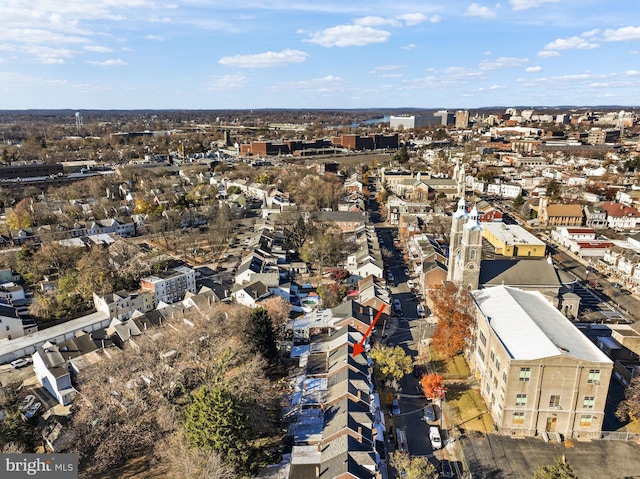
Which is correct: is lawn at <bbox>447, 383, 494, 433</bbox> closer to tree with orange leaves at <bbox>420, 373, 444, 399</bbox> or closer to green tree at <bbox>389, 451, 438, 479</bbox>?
tree with orange leaves at <bbox>420, 373, 444, 399</bbox>

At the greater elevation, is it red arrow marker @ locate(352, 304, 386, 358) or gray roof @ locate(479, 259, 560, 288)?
gray roof @ locate(479, 259, 560, 288)

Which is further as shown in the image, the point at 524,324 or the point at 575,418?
the point at 524,324

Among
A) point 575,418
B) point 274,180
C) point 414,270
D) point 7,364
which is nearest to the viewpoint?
point 575,418

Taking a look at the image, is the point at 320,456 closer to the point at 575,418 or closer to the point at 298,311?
the point at 575,418

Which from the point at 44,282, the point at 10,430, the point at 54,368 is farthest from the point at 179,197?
the point at 10,430

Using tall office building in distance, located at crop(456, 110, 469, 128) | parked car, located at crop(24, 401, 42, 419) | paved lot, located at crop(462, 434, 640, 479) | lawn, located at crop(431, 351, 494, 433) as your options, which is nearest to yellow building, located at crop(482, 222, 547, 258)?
lawn, located at crop(431, 351, 494, 433)

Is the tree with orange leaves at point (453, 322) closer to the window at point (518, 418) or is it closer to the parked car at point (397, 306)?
the window at point (518, 418)
